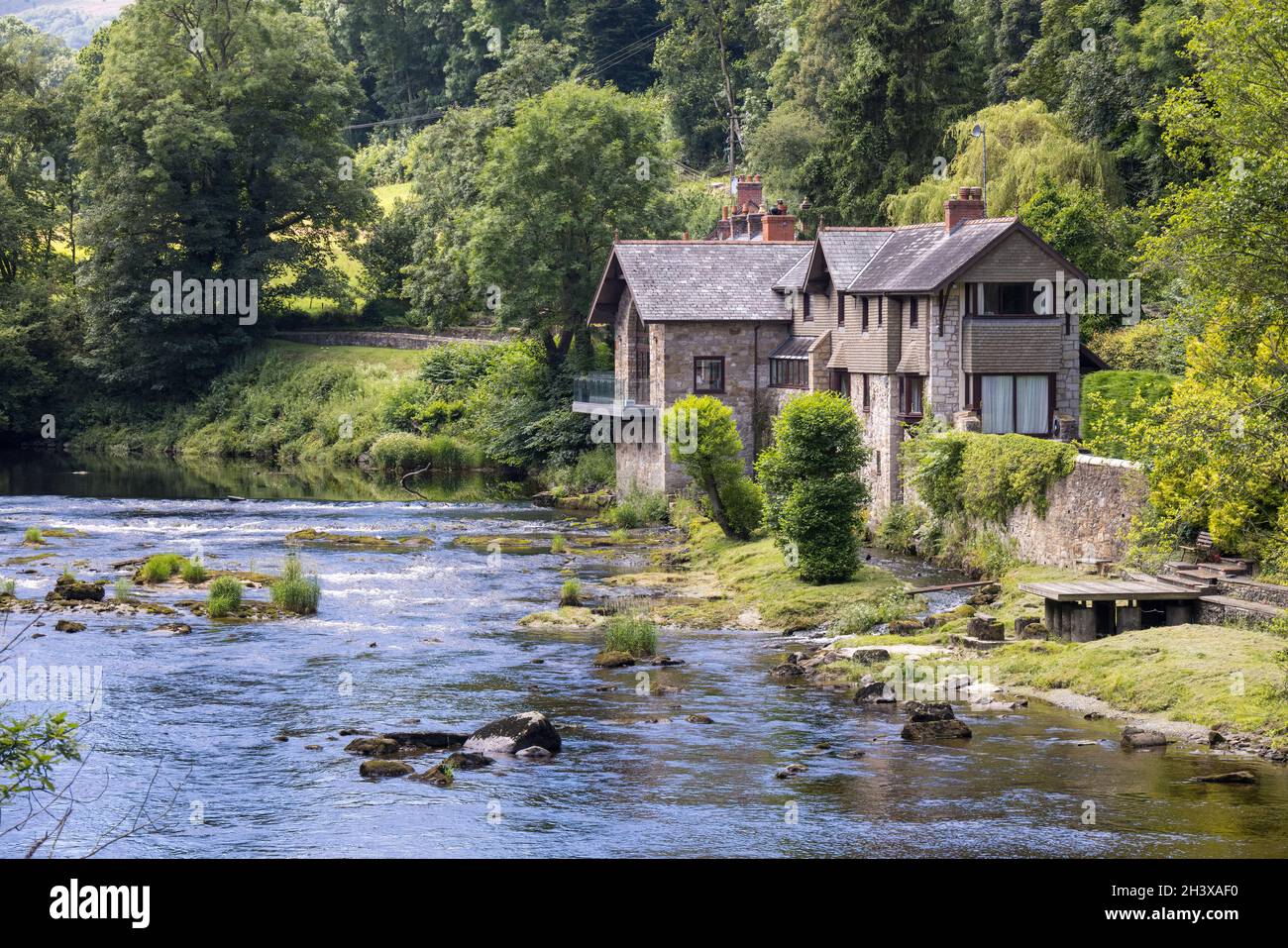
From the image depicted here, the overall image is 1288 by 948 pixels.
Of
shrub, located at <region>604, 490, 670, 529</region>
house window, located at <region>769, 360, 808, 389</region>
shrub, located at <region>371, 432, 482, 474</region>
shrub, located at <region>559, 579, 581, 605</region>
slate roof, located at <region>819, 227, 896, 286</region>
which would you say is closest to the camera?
shrub, located at <region>559, 579, 581, 605</region>

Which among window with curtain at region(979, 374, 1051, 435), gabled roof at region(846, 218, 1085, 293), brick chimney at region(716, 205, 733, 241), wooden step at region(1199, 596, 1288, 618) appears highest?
brick chimney at region(716, 205, 733, 241)

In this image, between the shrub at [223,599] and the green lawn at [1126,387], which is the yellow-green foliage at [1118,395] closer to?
the green lawn at [1126,387]

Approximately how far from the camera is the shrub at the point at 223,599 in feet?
125

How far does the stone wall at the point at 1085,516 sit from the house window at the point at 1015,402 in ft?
23.0

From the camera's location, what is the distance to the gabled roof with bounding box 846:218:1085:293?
45.2 meters

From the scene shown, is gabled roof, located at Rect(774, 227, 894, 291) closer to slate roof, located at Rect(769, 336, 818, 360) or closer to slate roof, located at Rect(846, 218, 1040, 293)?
slate roof, located at Rect(846, 218, 1040, 293)

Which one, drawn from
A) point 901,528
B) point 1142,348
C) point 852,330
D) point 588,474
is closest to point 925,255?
point 852,330

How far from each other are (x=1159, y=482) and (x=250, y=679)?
742 inches

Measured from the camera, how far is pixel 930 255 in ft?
159

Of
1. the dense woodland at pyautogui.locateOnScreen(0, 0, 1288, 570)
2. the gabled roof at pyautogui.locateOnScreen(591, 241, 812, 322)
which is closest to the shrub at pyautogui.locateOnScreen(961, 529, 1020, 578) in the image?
the dense woodland at pyautogui.locateOnScreen(0, 0, 1288, 570)

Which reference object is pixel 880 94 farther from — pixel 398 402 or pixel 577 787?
pixel 577 787

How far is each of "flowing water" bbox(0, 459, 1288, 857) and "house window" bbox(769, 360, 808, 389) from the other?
1829 cm

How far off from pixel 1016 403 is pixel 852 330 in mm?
6970
